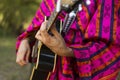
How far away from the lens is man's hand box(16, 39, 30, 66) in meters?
2.38

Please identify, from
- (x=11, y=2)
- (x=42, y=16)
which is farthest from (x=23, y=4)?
(x=42, y=16)

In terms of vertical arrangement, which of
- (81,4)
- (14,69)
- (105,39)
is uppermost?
(81,4)

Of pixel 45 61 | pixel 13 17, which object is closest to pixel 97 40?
pixel 45 61

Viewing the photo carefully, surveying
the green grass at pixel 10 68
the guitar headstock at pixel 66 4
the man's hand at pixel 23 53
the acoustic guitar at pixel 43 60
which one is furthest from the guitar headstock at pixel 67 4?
the green grass at pixel 10 68

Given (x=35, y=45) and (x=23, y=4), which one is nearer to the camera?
(x=35, y=45)

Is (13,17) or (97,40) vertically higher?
(97,40)

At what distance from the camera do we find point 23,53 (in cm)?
238

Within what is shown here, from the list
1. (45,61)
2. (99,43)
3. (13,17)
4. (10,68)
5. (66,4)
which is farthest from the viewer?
(13,17)

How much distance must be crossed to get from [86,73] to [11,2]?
10.0 m

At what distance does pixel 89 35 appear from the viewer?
208 centimetres

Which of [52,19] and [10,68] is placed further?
[10,68]

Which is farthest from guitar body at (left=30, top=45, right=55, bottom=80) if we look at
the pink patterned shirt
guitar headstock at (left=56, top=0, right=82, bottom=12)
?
guitar headstock at (left=56, top=0, right=82, bottom=12)

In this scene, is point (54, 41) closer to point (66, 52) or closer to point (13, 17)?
point (66, 52)

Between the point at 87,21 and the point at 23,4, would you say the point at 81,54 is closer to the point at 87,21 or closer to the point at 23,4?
the point at 87,21
